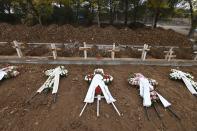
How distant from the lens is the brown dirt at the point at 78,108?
3543mm

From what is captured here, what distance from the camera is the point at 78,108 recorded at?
396cm

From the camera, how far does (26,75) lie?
Result: 525 centimetres

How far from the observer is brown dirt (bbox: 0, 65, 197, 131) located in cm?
354

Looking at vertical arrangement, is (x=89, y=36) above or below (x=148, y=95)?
above

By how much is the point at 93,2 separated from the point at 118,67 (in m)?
8.64

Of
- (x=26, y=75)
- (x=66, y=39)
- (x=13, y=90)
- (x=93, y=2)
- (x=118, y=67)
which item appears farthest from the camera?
(x=93, y=2)

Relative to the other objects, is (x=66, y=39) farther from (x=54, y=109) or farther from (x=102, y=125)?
(x=102, y=125)

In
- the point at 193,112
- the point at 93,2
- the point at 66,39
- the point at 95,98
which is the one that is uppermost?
the point at 93,2

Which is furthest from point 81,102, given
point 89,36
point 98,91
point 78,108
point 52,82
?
point 89,36

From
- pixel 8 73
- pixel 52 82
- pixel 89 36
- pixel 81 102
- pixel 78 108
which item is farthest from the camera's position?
pixel 89 36

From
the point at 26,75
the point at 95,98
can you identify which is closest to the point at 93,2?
the point at 26,75

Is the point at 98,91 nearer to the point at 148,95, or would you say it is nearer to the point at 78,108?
the point at 78,108

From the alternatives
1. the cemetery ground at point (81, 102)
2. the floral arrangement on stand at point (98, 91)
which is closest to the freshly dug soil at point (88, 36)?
the cemetery ground at point (81, 102)

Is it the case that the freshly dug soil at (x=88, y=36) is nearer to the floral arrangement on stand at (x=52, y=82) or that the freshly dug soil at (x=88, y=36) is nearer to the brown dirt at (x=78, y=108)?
the brown dirt at (x=78, y=108)
